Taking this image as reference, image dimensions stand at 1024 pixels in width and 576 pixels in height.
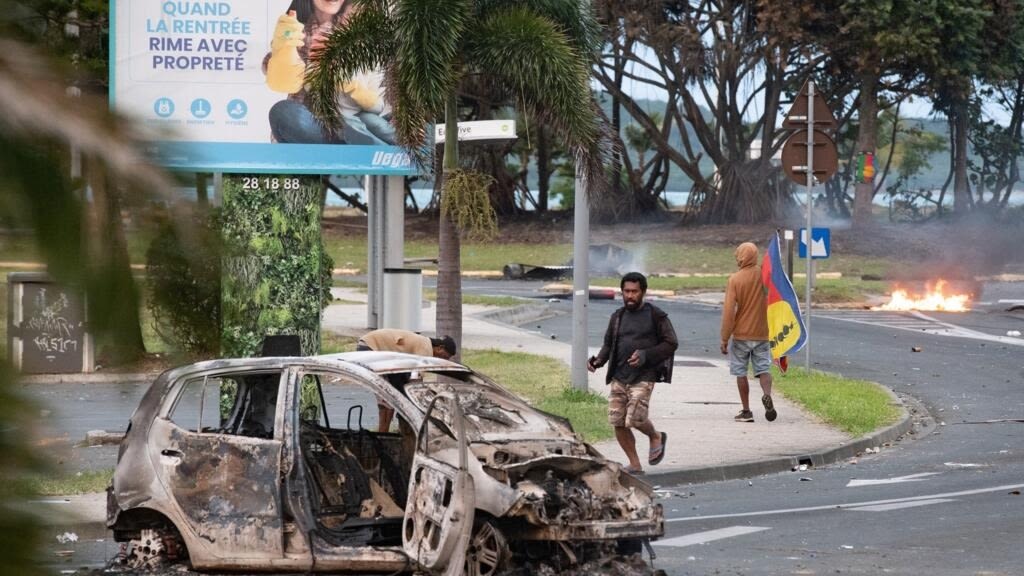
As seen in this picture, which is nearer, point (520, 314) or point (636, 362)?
point (636, 362)

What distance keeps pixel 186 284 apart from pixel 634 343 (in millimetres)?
11665

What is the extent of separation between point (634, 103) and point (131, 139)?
54.8 meters

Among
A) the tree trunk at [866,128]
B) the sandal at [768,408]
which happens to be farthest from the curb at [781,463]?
the tree trunk at [866,128]

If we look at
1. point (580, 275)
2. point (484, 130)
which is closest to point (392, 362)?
point (580, 275)

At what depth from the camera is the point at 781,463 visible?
1398cm

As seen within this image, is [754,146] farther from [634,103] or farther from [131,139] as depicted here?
[131,139]

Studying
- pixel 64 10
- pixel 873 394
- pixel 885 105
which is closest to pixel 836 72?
pixel 885 105

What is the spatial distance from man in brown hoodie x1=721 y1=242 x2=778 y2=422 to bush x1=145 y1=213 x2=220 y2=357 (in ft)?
49.3

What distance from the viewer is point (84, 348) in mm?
1320

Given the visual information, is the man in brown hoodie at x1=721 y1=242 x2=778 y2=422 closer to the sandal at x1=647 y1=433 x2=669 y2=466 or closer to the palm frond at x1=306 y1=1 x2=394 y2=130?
the sandal at x1=647 y1=433 x2=669 y2=466

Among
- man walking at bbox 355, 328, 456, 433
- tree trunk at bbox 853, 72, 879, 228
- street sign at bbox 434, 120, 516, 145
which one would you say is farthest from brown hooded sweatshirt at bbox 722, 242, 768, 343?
tree trunk at bbox 853, 72, 879, 228

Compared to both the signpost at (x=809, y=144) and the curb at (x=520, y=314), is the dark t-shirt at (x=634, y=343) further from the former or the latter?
the curb at (x=520, y=314)

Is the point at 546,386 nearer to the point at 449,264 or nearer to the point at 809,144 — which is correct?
the point at 449,264

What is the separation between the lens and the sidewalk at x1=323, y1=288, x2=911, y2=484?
1355cm
